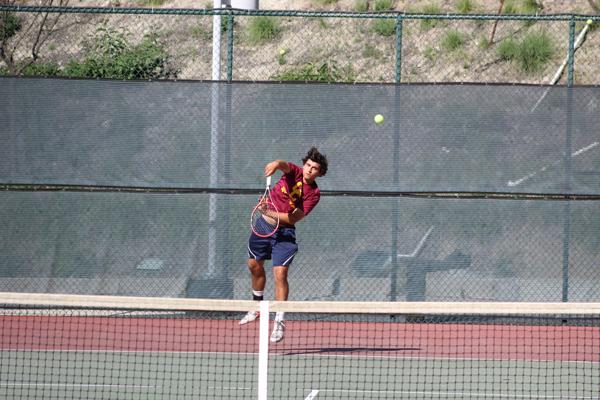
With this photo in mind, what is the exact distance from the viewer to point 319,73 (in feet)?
42.3

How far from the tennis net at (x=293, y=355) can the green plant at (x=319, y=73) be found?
16.0 ft

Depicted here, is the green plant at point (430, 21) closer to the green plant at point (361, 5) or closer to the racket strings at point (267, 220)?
the green plant at point (361, 5)

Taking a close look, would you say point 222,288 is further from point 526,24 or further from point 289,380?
point 526,24

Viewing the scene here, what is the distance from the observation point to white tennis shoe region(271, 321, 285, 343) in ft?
22.7

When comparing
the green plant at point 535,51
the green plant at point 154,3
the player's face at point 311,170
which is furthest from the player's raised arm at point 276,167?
the green plant at point 154,3

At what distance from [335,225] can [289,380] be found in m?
2.58

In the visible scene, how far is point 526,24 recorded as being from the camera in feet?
50.7

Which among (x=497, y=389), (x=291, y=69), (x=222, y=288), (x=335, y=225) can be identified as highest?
(x=291, y=69)

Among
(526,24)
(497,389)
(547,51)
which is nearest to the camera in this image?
(497,389)

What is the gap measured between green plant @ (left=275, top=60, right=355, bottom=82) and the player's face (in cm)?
531

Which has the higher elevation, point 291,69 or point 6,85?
point 291,69

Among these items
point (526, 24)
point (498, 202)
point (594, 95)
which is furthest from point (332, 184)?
point (526, 24)

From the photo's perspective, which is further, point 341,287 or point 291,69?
point 291,69

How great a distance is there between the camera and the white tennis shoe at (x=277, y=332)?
6918mm
